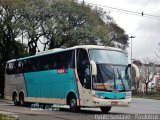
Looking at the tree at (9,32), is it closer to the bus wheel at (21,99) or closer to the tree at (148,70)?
the bus wheel at (21,99)

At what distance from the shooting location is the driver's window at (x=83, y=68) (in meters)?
21.9

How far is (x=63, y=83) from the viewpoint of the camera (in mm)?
24688

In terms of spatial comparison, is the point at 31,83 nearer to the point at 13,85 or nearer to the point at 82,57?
the point at 13,85

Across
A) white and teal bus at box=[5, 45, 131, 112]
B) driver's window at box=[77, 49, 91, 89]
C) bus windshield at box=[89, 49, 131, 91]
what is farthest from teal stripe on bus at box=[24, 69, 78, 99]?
bus windshield at box=[89, 49, 131, 91]

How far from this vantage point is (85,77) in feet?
72.5

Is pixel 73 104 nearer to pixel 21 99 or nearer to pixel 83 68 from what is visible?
pixel 83 68

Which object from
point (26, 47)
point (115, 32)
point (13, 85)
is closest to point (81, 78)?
point (13, 85)

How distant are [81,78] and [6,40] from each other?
91.1ft

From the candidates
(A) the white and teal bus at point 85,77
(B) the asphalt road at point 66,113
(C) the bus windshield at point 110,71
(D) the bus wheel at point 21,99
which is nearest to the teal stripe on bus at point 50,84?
(A) the white and teal bus at point 85,77

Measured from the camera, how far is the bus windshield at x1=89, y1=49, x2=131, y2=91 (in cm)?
2161

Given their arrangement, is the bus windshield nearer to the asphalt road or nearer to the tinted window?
the asphalt road

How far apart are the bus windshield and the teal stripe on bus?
1940mm

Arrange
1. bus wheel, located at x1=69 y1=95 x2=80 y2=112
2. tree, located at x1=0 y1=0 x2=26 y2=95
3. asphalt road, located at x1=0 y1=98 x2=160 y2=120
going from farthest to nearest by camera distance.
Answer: tree, located at x1=0 y1=0 x2=26 y2=95
bus wheel, located at x1=69 y1=95 x2=80 y2=112
asphalt road, located at x1=0 y1=98 x2=160 y2=120

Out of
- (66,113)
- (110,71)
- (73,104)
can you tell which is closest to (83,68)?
(110,71)
